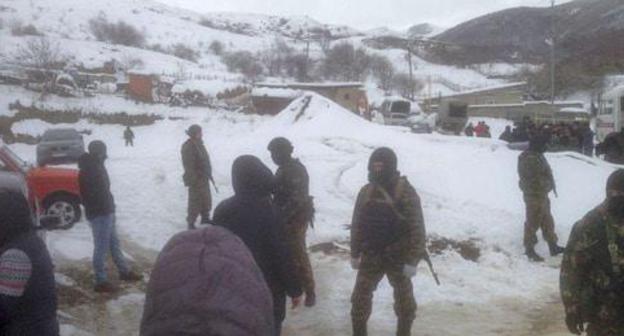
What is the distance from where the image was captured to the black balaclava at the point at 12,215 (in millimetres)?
3193

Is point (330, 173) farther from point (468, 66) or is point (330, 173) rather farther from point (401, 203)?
point (468, 66)

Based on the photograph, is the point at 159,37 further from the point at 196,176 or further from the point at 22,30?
the point at 196,176

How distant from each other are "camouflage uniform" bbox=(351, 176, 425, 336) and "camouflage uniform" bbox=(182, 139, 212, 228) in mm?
4432

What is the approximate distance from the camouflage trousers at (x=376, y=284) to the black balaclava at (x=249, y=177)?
1653mm

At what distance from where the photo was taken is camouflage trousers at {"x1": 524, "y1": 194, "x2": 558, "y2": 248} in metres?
9.42

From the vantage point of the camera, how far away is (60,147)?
66.9 feet

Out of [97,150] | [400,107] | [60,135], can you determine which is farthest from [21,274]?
[400,107]

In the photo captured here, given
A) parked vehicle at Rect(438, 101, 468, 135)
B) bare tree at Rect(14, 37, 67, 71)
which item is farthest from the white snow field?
bare tree at Rect(14, 37, 67, 71)

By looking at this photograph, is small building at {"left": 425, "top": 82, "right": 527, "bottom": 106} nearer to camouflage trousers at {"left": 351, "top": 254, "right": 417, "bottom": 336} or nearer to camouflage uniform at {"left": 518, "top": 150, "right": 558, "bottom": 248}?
camouflage uniform at {"left": 518, "top": 150, "right": 558, "bottom": 248}

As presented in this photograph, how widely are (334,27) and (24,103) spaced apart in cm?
16090

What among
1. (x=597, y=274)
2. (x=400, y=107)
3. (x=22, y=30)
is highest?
(x=22, y=30)

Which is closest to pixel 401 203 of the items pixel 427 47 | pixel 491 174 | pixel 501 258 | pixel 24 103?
pixel 501 258

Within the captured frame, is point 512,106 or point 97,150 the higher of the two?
point 97,150

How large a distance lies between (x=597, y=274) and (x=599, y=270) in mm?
29
